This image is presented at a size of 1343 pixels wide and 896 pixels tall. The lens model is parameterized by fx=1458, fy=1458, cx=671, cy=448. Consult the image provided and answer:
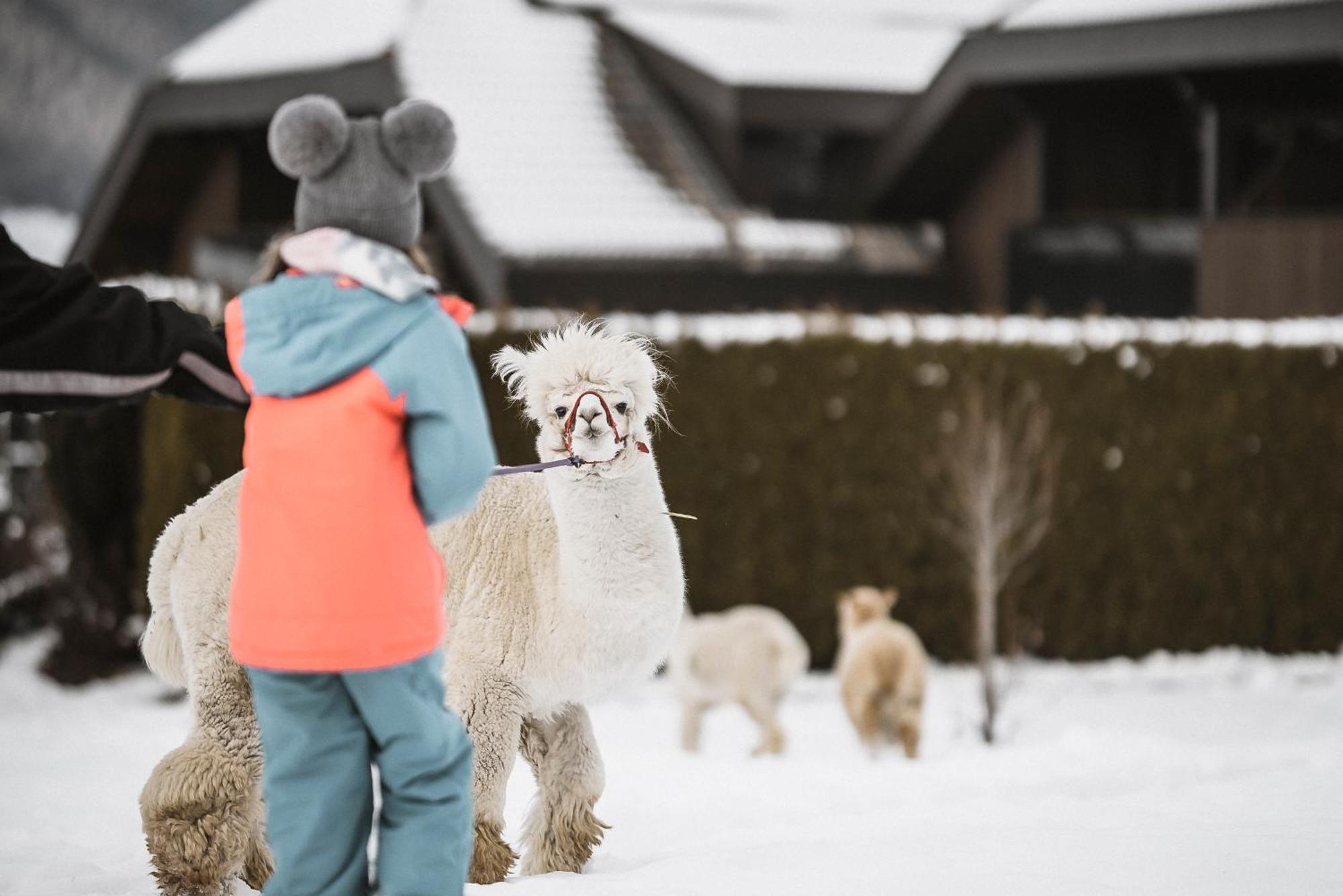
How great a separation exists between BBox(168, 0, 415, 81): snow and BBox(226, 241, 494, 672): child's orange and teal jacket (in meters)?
11.8

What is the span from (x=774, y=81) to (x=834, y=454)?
22.5ft

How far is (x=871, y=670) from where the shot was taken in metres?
7.16

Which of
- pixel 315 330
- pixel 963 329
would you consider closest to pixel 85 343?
pixel 315 330

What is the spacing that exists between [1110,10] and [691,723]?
945 cm

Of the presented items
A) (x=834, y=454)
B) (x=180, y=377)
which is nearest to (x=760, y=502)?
(x=834, y=454)

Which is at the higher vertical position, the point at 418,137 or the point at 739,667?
the point at 418,137

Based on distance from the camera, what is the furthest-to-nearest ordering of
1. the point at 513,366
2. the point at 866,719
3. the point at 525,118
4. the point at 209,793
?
the point at 525,118 < the point at 866,719 < the point at 513,366 < the point at 209,793

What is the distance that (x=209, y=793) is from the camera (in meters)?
3.47

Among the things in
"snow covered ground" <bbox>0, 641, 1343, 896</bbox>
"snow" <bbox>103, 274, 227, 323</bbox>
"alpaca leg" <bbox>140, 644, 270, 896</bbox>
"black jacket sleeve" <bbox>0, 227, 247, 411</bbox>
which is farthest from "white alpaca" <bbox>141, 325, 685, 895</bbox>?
"snow" <bbox>103, 274, 227, 323</bbox>

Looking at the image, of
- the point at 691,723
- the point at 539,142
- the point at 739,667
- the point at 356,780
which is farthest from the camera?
the point at 539,142

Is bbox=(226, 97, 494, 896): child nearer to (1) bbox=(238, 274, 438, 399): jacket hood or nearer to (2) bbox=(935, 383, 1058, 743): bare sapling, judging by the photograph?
(1) bbox=(238, 274, 438, 399): jacket hood

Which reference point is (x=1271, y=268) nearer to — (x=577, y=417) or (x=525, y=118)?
(x=525, y=118)

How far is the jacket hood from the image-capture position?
285 centimetres

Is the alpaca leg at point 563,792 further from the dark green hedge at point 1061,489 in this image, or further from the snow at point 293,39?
the snow at point 293,39
